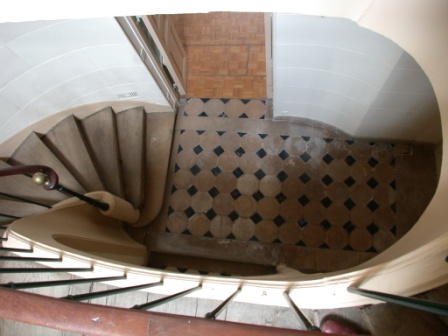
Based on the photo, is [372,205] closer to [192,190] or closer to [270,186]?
[270,186]

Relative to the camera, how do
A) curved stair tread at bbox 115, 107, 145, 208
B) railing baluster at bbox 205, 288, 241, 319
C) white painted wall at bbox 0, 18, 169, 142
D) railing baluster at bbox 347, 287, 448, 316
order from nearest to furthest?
railing baluster at bbox 347, 287, 448, 316 → railing baluster at bbox 205, 288, 241, 319 → white painted wall at bbox 0, 18, 169, 142 → curved stair tread at bbox 115, 107, 145, 208

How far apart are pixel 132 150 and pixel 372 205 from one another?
222cm

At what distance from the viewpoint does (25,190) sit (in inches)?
96.0

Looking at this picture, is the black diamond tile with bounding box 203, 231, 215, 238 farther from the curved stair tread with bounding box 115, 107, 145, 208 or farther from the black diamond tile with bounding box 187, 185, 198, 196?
the curved stair tread with bounding box 115, 107, 145, 208

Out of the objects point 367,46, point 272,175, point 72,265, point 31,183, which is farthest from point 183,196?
point 367,46

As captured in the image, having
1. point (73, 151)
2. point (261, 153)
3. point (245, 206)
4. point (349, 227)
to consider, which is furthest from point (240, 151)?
point (73, 151)

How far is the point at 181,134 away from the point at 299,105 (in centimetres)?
118

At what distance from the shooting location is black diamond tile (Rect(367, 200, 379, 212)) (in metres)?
2.54

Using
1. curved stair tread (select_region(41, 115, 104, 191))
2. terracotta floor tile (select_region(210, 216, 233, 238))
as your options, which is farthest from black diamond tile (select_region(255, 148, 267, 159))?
curved stair tread (select_region(41, 115, 104, 191))

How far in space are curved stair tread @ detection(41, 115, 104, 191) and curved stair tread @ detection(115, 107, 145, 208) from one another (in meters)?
0.26

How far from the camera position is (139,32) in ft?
6.92

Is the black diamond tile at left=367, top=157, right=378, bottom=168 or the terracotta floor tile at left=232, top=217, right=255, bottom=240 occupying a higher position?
the black diamond tile at left=367, top=157, right=378, bottom=168

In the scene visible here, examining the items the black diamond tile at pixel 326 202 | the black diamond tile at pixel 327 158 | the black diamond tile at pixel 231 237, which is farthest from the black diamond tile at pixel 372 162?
the black diamond tile at pixel 231 237

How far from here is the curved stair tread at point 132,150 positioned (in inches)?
105
